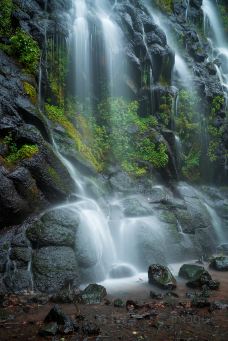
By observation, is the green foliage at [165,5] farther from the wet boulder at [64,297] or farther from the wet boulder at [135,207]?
the wet boulder at [64,297]

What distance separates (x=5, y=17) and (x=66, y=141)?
5897mm

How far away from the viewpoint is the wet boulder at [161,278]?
26.5 feet

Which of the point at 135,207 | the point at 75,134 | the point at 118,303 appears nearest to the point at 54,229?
the point at 118,303

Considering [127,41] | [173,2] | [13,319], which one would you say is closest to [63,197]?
[13,319]

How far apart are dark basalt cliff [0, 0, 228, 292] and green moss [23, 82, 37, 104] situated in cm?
5

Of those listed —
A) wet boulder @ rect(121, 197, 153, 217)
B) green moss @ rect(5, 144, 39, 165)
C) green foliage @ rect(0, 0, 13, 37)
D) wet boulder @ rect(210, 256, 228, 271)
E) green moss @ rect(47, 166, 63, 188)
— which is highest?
green foliage @ rect(0, 0, 13, 37)

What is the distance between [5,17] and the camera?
45.2 feet

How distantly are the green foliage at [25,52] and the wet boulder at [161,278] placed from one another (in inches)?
338

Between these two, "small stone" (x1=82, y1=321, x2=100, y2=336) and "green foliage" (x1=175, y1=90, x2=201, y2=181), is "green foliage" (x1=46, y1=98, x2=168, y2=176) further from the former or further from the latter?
"small stone" (x1=82, y1=321, x2=100, y2=336)

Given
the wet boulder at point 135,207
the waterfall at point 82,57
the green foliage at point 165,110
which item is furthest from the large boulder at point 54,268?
the green foliage at point 165,110

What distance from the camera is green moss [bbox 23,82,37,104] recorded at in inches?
460

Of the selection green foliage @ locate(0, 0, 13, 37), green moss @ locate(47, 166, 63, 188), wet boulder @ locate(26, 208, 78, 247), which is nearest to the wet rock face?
green moss @ locate(47, 166, 63, 188)

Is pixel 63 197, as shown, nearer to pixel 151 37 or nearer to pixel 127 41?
pixel 127 41

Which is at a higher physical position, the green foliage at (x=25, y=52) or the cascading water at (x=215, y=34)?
the cascading water at (x=215, y=34)
